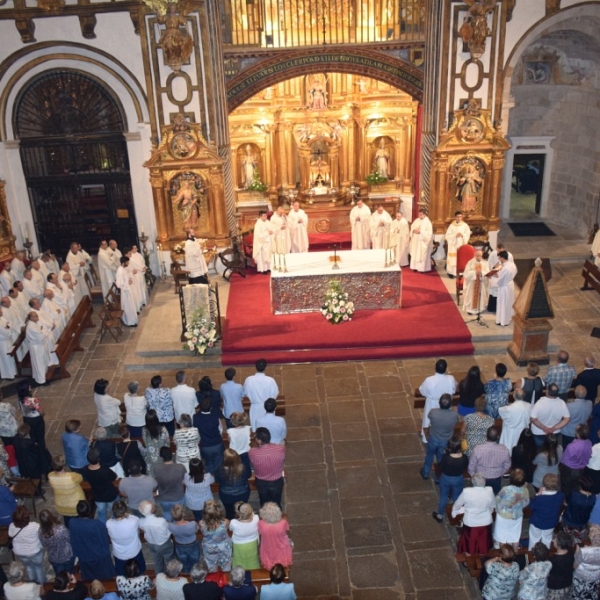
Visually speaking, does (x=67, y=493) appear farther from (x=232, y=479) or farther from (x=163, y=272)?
(x=163, y=272)

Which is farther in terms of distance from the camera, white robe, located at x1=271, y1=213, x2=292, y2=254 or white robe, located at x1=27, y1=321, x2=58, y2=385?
white robe, located at x1=271, y1=213, x2=292, y2=254

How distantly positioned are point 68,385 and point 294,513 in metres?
5.85

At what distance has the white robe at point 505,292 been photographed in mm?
14742

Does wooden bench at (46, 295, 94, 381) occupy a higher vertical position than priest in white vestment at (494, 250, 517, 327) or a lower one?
lower

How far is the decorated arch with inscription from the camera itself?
18.7m

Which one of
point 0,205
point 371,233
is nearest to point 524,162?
point 371,233

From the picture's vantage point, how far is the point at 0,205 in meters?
17.9

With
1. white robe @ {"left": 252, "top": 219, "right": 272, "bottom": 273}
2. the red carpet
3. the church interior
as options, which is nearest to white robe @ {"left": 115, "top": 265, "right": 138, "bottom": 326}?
the church interior

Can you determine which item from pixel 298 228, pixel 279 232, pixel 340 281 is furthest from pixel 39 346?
pixel 298 228

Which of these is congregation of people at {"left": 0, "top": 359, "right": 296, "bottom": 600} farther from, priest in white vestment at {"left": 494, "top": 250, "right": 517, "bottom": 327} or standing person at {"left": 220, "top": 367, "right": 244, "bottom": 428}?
priest in white vestment at {"left": 494, "top": 250, "right": 517, "bottom": 327}

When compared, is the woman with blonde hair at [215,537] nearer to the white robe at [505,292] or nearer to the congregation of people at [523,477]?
the congregation of people at [523,477]

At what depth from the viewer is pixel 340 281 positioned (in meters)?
15.6

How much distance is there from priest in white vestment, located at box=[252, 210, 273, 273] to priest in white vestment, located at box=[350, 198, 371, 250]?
235cm

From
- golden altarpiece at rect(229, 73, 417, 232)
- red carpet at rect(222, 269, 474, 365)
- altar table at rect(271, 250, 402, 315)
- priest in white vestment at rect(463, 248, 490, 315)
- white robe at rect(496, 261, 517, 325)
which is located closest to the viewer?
red carpet at rect(222, 269, 474, 365)
